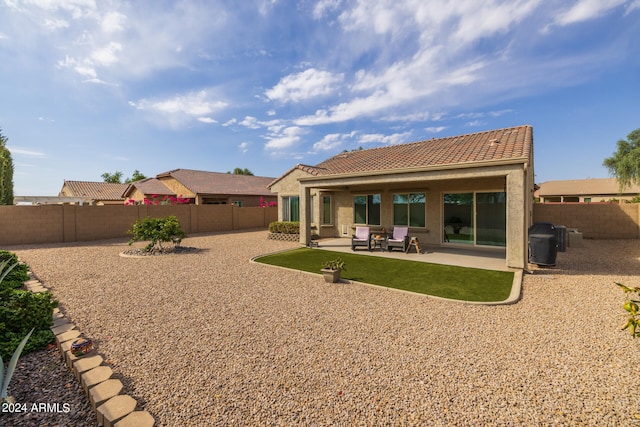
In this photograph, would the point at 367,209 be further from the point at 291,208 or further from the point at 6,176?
the point at 6,176

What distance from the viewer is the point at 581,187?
4328 cm

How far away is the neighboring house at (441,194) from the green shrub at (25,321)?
1060cm

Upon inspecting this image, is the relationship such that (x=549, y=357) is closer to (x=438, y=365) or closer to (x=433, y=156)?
(x=438, y=365)

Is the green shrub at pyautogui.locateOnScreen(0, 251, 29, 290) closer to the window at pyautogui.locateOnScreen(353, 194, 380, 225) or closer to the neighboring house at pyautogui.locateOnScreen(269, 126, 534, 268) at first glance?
the neighboring house at pyautogui.locateOnScreen(269, 126, 534, 268)

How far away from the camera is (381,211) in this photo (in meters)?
15.6

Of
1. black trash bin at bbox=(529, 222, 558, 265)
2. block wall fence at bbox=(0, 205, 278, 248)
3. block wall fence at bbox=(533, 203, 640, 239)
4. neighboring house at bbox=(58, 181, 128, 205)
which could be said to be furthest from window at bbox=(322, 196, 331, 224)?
neighboring house at bbox=(58, 181, 128, 205)

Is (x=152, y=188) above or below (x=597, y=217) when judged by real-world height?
above

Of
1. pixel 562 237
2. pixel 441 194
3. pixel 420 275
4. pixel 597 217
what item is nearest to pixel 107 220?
pixel 420 275

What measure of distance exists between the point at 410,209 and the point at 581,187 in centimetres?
4606

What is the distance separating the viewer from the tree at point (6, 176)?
15.3 m

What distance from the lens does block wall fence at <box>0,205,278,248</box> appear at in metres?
14.7

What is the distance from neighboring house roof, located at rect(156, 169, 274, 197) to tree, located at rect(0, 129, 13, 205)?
12235 mm

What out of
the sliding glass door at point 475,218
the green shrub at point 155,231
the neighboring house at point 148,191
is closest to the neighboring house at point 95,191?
the neighboring house at point 148,191

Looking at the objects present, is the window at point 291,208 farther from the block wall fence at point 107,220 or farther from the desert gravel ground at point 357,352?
the desert gravel ground at point 357,352
